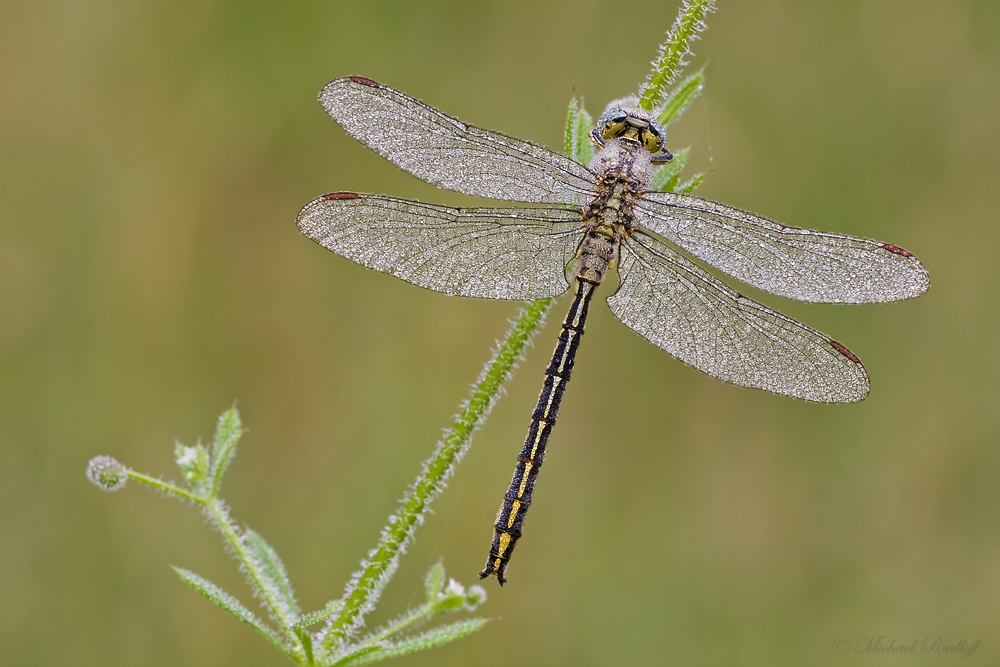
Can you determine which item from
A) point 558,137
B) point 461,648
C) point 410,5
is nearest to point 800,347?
point 461,648

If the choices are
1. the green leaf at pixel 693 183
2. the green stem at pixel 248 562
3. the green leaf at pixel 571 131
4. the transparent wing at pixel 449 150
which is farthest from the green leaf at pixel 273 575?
the green leaf at pixel 693 183

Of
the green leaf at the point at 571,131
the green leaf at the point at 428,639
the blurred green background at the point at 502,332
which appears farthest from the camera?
the blurred green background at the point at 502,332

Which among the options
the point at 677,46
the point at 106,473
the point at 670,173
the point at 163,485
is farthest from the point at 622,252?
the point at 106,473

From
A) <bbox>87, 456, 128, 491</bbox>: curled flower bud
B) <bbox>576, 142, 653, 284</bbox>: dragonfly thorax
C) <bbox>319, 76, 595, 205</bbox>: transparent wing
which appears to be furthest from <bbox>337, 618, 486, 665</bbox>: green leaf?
<bbox>319, 76, 595, 205</bbox>: transparent wing

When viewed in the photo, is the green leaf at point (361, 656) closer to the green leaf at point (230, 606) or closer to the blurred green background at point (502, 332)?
the green leaf at point (230, 606)

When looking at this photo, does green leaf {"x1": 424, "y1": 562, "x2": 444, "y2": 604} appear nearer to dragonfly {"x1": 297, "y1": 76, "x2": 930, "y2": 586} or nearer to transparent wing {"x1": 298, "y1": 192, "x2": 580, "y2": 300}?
dragonfly {"x1": 297, "y1": 76, "x2": 930, "y2": 586}

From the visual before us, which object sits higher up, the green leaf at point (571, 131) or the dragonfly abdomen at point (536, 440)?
the green leaf at point (571, 131)
